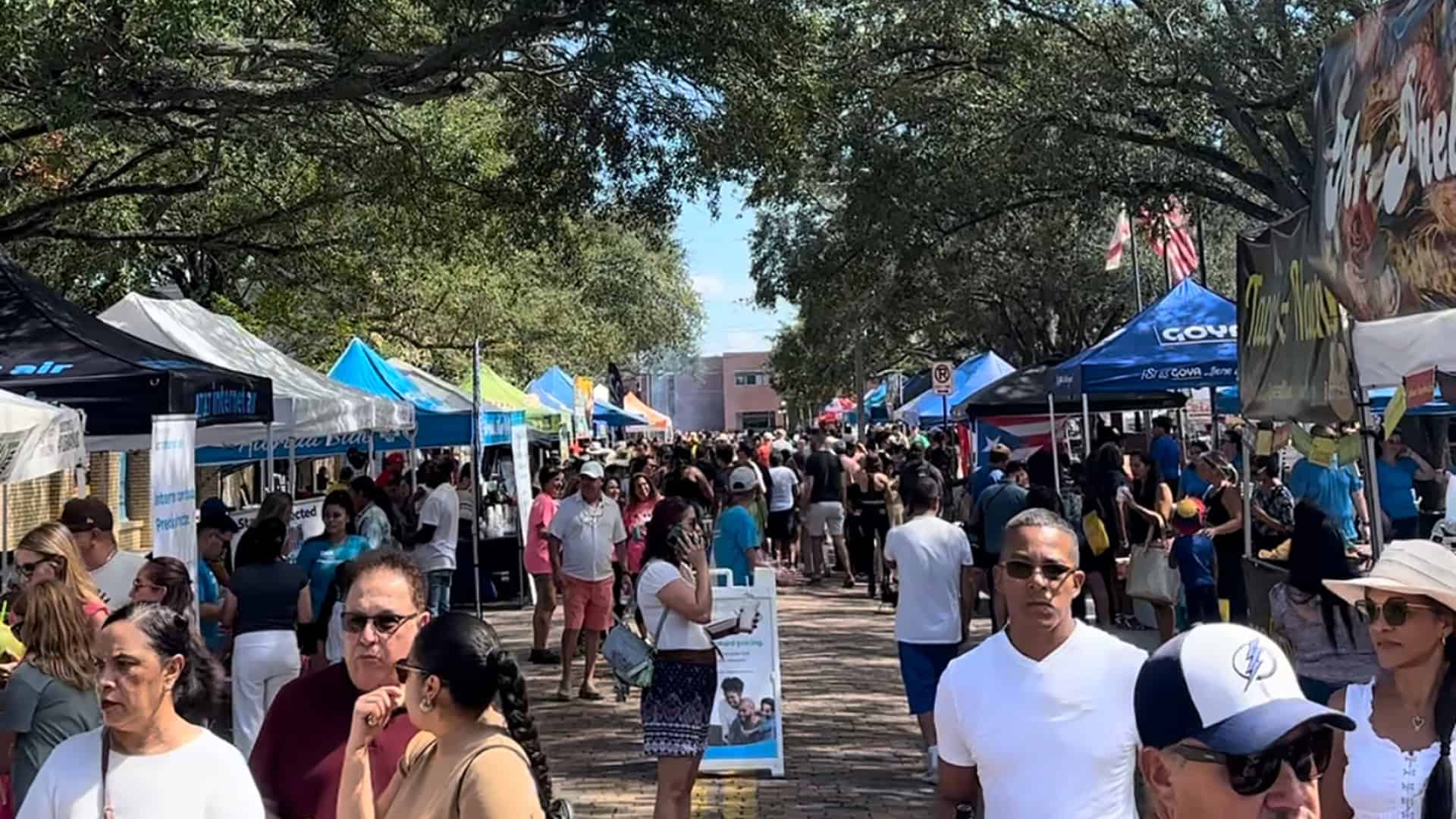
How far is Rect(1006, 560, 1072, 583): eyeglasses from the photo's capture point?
3.92 meters

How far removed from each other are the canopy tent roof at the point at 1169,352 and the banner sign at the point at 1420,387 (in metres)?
7.48

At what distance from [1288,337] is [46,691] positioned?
623 centimetres

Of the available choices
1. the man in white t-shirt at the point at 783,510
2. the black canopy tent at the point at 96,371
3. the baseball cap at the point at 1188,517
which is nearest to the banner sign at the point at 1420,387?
the baseball cap at the point at 1188,517

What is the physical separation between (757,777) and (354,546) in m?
2.88

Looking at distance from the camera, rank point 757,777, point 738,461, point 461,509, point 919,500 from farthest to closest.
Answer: point 738,461 < point 461,509 < point 757,777 < point 919,500

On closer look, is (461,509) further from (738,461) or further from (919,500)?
(919,500)

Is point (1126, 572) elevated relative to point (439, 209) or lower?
lower

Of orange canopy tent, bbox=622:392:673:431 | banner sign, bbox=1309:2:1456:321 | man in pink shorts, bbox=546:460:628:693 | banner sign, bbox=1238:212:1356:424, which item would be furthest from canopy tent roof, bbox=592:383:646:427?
banner sign, bbox=1309:2:1456:321

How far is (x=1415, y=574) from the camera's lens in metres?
3.47

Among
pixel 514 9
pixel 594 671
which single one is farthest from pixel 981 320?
pixel 514 9

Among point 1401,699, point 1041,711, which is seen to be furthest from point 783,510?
point 1401,699

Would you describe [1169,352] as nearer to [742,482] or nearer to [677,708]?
[742,482]

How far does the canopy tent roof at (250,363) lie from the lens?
38.8 ft

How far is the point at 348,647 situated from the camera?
11.7 ft
